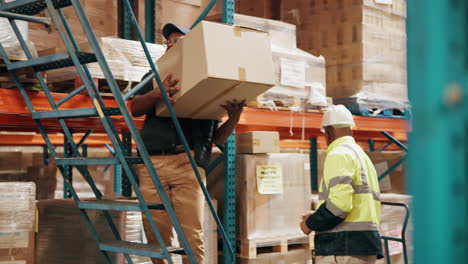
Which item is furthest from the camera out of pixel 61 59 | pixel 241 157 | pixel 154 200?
pixel 241 157

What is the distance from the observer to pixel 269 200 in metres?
5.32

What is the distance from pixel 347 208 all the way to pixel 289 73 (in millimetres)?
2238

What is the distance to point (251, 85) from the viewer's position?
3857 mm

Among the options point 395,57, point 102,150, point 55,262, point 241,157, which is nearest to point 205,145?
point 241,157

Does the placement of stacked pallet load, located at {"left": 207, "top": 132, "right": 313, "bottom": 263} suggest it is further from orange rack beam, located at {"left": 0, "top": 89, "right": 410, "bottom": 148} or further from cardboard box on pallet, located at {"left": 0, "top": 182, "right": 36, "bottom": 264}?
cardboard box on pallet, located at {"left": 0, "top": 182, "right": 36, "bottom": 264}

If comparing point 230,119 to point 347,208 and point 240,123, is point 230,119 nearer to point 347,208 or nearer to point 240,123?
point 240,123

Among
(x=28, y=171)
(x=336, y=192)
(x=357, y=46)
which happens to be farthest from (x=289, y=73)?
(x=28, y=171)

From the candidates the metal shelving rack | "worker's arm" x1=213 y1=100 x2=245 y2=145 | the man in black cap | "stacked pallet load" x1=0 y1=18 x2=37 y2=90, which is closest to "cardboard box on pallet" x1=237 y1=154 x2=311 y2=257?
the metal shelving rack

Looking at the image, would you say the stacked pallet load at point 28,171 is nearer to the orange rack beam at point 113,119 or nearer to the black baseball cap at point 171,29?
the orange rack beam at point 113,119

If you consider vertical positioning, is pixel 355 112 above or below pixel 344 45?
below

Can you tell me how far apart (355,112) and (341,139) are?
237 centimetres

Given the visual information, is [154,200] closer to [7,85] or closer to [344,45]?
[7,85]

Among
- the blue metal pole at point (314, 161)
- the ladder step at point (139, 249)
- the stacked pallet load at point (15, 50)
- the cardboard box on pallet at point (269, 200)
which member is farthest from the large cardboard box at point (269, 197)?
the blue metal pole at point (314, 161)

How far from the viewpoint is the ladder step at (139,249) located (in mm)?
3564
